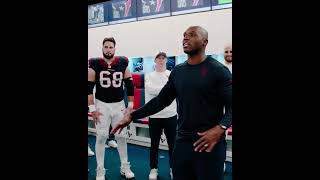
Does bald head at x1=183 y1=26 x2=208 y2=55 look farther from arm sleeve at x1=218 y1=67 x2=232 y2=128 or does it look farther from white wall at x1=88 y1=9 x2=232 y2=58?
white wall at x1=88 y1=9 x2=232 y2=58

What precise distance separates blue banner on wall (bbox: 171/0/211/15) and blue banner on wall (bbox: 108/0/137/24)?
69cm

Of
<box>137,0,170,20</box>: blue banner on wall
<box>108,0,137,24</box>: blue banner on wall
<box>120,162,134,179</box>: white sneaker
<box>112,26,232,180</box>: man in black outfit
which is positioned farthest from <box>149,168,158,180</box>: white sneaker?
<box>108,0,137,24</box>: blue banner on wall

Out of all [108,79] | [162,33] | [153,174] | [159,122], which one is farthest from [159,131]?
[162,33]

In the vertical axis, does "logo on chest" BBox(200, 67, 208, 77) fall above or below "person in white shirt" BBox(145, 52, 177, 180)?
above

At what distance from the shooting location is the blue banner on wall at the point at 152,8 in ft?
14.1

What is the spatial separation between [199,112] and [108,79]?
1.52m

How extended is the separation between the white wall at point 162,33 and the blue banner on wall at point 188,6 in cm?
6

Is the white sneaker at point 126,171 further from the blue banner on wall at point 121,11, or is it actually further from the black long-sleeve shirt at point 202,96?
the blue banner on wall at point 121,11

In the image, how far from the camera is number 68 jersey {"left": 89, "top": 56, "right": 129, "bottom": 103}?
10.8ft
